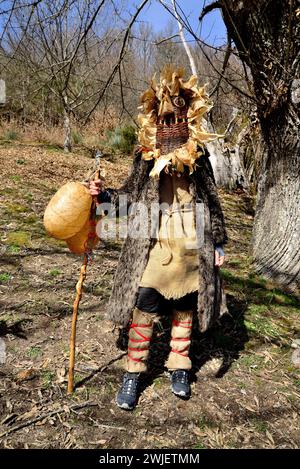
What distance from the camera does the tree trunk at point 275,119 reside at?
11.6ft

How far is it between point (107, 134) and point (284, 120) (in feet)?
32.6

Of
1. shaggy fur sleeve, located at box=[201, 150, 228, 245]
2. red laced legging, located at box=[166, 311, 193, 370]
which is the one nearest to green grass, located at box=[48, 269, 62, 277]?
red laced legging, located at box=[166, 311, 193, 370]

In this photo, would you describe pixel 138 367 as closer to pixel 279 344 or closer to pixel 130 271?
pixel 130 271

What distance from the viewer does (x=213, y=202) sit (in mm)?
2654

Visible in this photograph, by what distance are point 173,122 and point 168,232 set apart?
2.21 feet

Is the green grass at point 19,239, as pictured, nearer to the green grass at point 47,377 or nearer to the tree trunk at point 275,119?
the green grass at point 47,377

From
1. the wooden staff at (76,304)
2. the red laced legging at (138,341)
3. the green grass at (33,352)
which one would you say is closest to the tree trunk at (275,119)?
the wooden staff at (76,304)

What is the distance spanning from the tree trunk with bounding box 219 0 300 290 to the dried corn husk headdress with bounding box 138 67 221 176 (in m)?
1.14

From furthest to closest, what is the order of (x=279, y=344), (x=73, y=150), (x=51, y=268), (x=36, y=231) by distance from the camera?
(x=73, y=150) → (x=36, y=231) → (x=51, y=268) → (x=279, y=344)

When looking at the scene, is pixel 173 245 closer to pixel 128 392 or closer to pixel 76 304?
pixel 76 304

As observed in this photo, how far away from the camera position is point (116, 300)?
8.59 feet

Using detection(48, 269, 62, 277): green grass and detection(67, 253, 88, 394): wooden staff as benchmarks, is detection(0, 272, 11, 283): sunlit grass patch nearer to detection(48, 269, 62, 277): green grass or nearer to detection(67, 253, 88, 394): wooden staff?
detection(48, 269, 62, 277): green grass

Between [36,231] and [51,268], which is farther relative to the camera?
[36,231]
